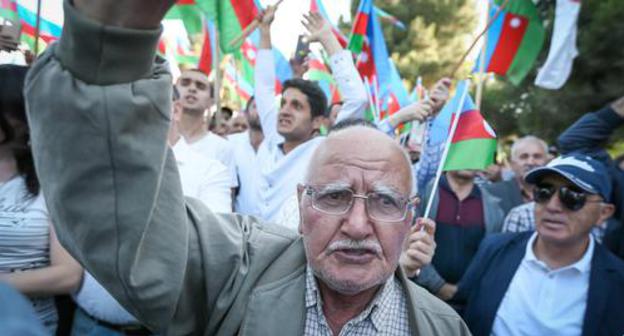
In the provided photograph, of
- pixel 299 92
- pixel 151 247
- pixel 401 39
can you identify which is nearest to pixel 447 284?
pixel 299 92

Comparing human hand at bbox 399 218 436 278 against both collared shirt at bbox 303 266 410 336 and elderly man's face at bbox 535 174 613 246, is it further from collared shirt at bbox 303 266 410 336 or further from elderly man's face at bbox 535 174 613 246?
elderly man's face at bbox 535 174 613 246

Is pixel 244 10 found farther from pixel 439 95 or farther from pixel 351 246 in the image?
pixel 351 246

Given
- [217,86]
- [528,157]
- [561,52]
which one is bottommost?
[217,86]

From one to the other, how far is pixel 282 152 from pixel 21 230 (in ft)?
6.89

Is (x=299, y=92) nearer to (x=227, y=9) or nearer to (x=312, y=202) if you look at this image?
(x=227, y=9)

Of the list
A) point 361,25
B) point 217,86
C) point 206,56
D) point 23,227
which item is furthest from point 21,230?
point 206,56

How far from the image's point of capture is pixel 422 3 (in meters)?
29.6

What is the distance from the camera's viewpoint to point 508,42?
591cm

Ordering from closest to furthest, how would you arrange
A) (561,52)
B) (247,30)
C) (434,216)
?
(434,216), (247,30), (561,52)

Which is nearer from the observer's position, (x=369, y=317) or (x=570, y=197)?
(x=369, y=317)

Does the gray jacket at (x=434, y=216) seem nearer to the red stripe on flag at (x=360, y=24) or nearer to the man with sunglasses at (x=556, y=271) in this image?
the man with sunglasses at (x=556, y=271)

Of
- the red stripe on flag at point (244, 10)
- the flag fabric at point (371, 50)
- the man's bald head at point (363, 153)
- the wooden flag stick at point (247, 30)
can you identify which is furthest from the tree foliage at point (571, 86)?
the man's bald head at point (363, 153)

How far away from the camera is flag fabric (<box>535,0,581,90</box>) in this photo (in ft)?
19.5

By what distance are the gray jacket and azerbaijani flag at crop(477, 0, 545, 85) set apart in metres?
2.11
